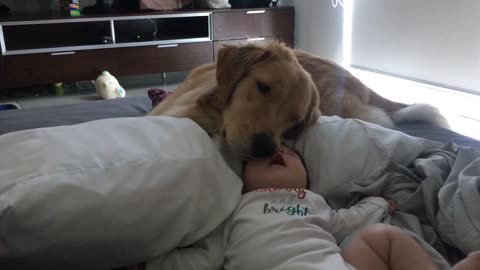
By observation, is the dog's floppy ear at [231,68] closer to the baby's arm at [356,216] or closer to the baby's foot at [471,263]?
the baby's arm at [356,216]

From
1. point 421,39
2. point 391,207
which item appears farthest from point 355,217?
point 421,39

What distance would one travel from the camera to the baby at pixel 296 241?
0.90 metres

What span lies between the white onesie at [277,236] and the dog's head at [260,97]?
21cm

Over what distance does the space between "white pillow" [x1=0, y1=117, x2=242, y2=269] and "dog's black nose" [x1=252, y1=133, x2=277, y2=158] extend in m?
0.18

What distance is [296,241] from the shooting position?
3.06 ft

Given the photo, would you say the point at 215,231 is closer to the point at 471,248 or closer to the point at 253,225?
the point at 253,225

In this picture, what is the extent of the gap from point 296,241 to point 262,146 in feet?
1.15

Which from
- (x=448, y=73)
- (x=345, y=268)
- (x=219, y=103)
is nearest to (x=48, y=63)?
(x=219, y=103)

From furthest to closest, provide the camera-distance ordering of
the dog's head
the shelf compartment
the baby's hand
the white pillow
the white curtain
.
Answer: the shelf compartment → the white curtain → the dog's head → the baby's hand → the white pillow

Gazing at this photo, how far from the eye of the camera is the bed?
799 mm

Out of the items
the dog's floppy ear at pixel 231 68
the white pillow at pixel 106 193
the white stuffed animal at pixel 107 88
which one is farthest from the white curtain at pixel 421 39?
the white pillow at pixel 106 193

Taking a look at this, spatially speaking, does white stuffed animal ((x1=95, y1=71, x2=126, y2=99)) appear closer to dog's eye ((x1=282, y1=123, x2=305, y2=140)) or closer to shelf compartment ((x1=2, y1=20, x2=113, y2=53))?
shelf compartment ((x1=2, y1=20, x2=113, y2=53))

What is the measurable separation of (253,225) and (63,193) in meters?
0.39

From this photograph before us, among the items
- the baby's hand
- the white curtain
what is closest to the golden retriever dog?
the baby's hand
